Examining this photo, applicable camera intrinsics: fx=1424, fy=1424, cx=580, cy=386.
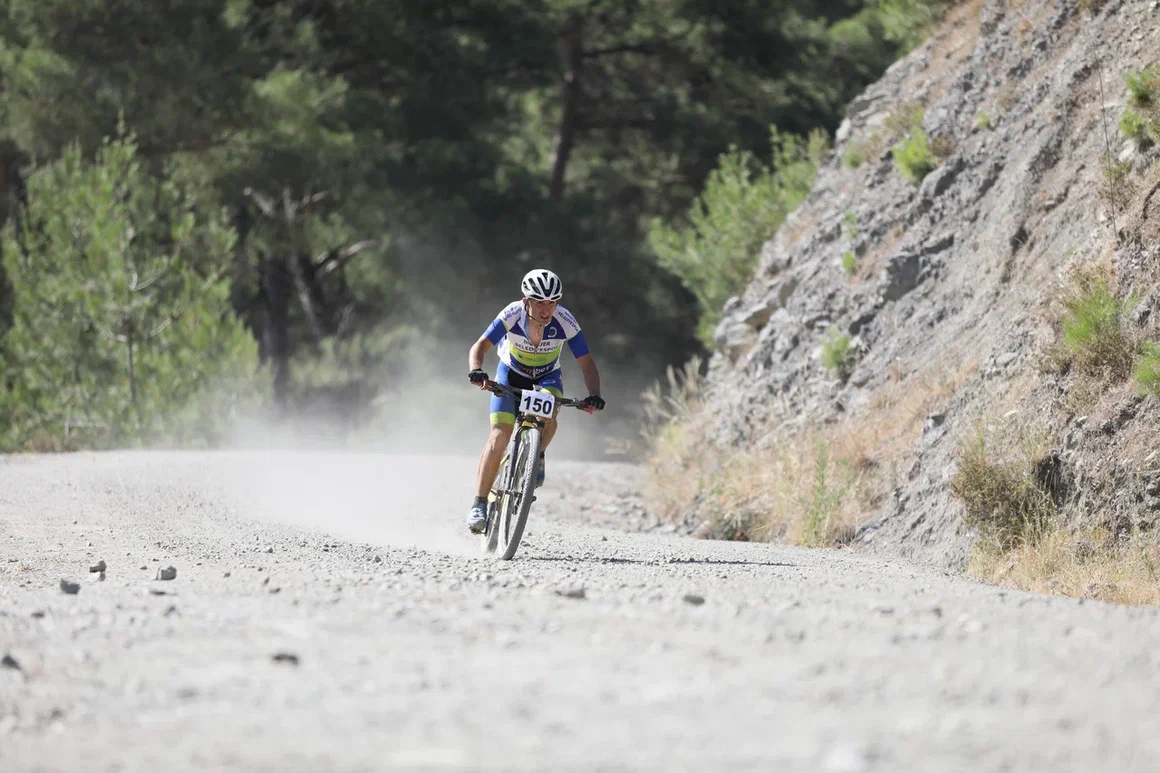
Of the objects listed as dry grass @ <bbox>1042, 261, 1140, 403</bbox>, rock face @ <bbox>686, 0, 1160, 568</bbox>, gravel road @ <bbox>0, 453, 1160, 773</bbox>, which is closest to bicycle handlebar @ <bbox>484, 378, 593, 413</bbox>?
gravel road @ <bbox>0, 453, 1160, 773</bbox>

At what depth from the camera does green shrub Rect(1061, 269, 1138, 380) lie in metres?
10.2

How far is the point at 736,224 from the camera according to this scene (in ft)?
80.0

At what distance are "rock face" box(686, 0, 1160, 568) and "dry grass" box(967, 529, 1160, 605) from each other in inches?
13.9

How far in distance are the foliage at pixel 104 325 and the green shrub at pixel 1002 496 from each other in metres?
16.4

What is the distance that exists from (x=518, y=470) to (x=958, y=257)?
20.3 feet

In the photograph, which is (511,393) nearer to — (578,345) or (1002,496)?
(578,345)

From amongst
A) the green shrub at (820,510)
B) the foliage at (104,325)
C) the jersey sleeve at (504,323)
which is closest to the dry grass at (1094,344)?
the green shrub at (820,510)

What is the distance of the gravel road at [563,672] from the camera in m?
4.12

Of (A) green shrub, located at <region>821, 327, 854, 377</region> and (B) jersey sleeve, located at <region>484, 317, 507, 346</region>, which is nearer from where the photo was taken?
(B) jersey sleeve, located at <region>484, 317, 507, 346</region>

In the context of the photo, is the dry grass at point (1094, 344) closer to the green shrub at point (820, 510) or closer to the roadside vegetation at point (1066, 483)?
the roadside vegetation at point (1066, 483)

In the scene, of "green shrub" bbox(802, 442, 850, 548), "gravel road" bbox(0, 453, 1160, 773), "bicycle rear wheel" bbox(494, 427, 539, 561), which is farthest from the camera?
"green shrub" bbox(802, 442, 850, 548)

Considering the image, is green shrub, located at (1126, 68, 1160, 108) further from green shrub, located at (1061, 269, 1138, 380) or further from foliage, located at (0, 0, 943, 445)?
foliage, located at (0, 0, 943, 445)

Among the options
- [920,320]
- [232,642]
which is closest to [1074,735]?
[232,642]

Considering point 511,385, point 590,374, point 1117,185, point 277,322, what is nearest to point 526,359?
point 511,385
